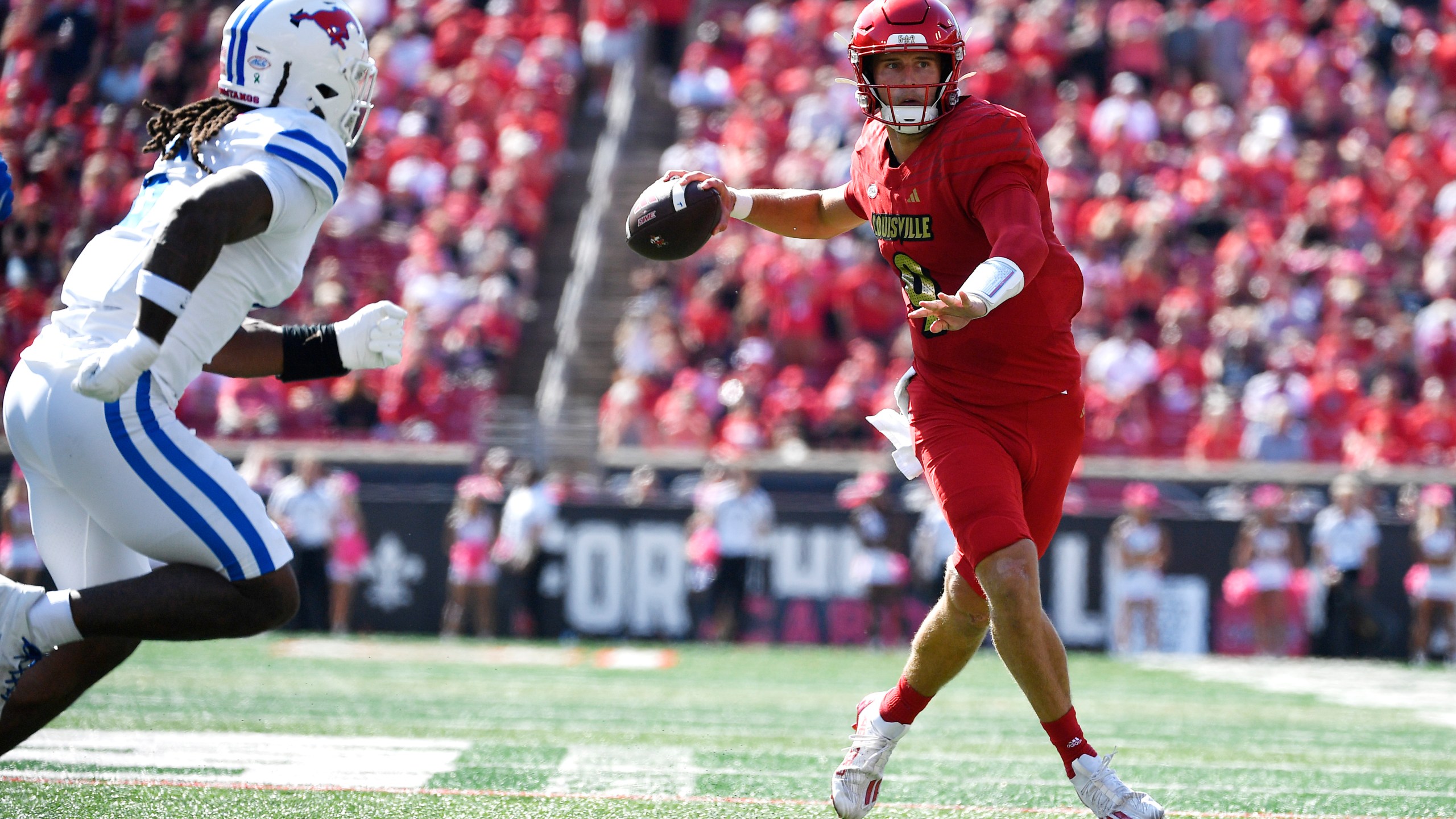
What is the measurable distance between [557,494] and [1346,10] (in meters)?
8.72

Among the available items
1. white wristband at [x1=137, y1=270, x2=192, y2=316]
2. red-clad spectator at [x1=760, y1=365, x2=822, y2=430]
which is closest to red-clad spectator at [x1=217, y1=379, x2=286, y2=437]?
red-clad spectator at [x1=760, y1=365, x2=822, y2=430]

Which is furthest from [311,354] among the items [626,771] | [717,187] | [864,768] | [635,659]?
[635,659]

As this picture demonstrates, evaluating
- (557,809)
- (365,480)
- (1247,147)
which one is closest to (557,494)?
(365,480)

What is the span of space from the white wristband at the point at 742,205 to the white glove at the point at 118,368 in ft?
5.35

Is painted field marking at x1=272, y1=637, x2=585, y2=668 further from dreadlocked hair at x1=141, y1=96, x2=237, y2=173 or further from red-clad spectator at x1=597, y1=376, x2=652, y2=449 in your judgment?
dreadlocked hair at x1=141, y1=96, x2=237, y2=173

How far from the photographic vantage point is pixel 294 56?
3.37m

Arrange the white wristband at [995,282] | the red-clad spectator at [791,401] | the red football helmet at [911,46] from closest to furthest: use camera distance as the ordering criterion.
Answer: the white wristband at [995,282] → the red football helmet at [911,46] → the red-clad spectator at [791,401]

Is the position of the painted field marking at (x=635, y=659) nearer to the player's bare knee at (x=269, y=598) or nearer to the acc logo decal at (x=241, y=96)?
the player's bare knee at (x=269, y=598)

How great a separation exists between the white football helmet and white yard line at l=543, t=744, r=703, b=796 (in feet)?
6.06

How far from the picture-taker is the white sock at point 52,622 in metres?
3.18

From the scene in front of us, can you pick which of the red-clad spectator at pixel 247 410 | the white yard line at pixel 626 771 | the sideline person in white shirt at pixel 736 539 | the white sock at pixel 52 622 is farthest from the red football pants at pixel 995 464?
the red-clad spectator at pixel 247 410

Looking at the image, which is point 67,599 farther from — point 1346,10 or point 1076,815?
point 1346,10

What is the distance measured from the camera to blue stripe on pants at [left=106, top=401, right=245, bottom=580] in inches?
125

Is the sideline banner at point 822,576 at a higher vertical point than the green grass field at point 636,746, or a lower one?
higher
